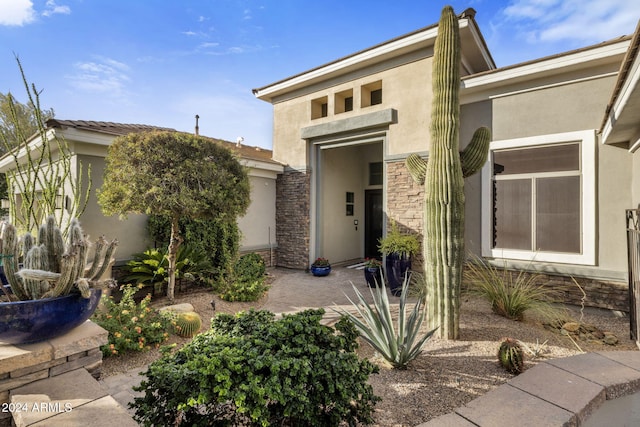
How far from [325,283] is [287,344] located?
5912 millimetres

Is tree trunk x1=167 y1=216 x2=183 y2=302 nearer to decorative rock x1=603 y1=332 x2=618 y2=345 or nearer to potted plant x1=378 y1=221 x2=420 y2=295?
potted plant x1=378 y1=221 x2=420 y2=295

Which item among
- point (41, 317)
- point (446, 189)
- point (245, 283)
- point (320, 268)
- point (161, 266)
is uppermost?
point (446, 189)

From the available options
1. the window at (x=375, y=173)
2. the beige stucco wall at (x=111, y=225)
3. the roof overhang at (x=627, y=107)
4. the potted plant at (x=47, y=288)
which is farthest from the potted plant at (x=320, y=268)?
the potted plant at (x=47, y=288)

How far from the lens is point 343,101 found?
9062mm

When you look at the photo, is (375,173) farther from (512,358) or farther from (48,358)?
(48,358)

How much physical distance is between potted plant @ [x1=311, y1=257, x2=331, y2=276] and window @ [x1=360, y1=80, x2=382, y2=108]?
4.70 meters

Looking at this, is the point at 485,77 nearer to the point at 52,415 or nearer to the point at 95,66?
the point at 52,415

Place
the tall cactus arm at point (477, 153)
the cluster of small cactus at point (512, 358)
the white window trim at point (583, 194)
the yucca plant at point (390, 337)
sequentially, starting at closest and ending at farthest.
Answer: the cluster of small cactus at point (512, 358) < the yucca plant at point (390, 337) < the tall cactus arm at point (477, 153) < the white window trim at point (583, 194)

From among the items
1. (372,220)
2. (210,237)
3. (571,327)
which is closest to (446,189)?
(571,327)

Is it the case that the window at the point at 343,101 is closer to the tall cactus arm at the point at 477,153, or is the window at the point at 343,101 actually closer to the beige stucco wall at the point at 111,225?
the tall cactus arm at the point at 477,153

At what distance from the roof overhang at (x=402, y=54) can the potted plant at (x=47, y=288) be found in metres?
7.60

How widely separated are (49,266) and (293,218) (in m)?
7.50

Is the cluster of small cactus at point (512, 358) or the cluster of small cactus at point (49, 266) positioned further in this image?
the cluster of small cactus at point (512, 358)

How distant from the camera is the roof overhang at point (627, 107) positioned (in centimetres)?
283
